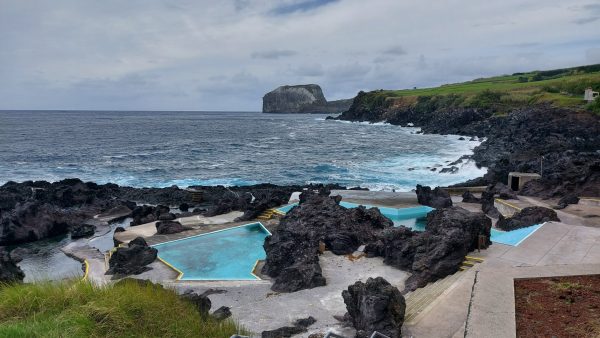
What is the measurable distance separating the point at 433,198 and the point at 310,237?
11.4 metres

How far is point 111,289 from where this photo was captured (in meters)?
8.53

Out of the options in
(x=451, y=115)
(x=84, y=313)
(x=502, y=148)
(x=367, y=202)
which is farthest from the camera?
(x=451, y=115)

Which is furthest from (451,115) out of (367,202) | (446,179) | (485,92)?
(367,202)

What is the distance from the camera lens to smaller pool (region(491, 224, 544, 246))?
1853 cm

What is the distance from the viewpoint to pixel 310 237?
20.4 m

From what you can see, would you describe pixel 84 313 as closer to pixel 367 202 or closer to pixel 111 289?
pixel 111 289

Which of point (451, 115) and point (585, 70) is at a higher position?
point (585, 70)

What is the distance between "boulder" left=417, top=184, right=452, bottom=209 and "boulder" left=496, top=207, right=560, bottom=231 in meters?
5.95

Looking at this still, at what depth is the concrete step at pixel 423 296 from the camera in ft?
40.0

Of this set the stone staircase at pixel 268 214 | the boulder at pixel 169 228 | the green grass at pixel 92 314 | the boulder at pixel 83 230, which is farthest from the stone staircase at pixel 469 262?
the boulder at pixel 83 230

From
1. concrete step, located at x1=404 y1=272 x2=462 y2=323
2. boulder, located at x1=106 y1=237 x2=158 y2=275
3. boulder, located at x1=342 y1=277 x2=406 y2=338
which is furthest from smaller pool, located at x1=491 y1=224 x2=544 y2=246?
boulder, located at x1=106 y1=237 x2=158 y2=275

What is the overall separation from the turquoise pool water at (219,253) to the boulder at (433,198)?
33.8 ft

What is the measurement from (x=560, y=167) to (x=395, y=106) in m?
119

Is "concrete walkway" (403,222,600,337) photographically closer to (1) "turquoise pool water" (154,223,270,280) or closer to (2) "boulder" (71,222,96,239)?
(1) "turquoise pool water" (154,223,270,280)
